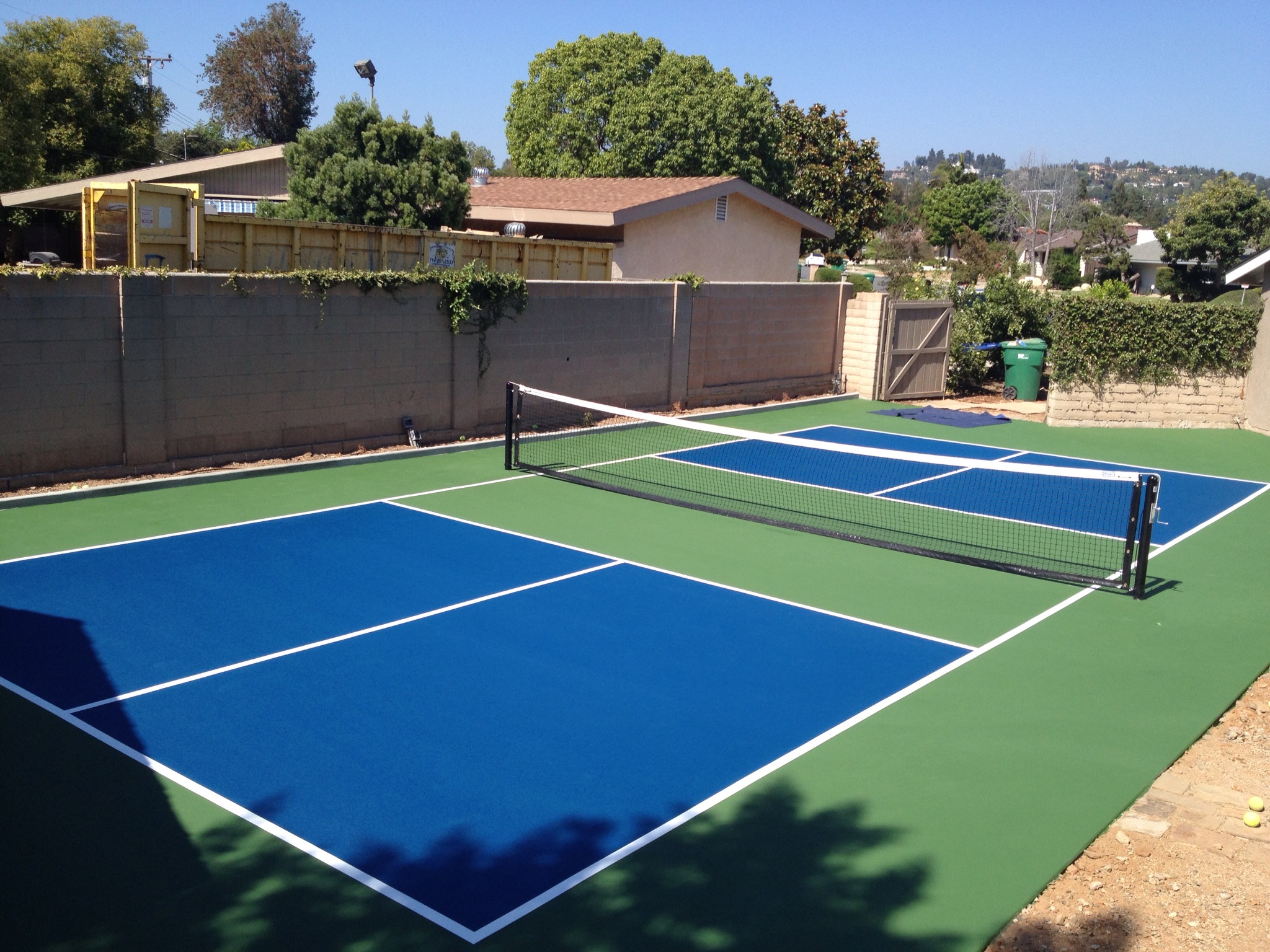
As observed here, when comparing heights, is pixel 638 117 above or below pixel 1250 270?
above

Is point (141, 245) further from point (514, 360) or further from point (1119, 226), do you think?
point (1119, 226)

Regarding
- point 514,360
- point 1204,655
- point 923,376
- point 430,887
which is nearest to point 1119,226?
point 923,376

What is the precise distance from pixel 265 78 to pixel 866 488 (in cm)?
5947

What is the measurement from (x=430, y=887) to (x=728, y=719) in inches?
114

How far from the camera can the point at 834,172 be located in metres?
51.6

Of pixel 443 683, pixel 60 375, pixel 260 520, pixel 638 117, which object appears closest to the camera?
pixel 443 683

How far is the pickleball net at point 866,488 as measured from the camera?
12391 millimetres

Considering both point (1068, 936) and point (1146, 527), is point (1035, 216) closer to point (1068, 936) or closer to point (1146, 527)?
point (1146, 527)

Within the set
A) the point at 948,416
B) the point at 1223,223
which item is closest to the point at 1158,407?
the point at 948,416

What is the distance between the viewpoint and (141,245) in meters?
17.1

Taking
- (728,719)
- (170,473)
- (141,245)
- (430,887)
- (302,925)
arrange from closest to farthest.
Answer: (302,925), (430,887), (728,719), (170,473), (141,245)

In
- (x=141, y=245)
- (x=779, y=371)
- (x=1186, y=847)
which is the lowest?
(x=1186, y=847)

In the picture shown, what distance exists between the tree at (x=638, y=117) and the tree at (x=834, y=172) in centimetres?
355

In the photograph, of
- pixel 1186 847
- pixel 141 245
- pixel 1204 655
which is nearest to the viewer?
pixel 1186 847
